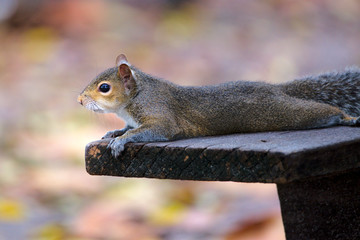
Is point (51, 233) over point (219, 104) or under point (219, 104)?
over

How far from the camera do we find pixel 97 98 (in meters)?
2.84

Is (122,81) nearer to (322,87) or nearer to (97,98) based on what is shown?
(97,98)

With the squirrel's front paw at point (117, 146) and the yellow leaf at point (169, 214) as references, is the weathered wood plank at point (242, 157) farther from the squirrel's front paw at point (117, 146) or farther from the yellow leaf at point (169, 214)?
the yellow leaf at point (169, 214)

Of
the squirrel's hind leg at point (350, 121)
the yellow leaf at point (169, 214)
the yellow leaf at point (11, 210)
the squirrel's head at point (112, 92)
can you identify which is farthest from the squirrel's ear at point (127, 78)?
the yellow leaf at point (11, 210)

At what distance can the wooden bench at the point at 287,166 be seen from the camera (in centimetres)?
200

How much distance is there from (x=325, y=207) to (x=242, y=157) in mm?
672

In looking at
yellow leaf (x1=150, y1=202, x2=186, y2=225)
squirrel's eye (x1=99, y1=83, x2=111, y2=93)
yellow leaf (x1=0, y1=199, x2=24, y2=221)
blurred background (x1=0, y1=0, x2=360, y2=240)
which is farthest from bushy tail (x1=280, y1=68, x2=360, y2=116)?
yellow leaf (x1=0, y1=199, x2=24, y2=221)

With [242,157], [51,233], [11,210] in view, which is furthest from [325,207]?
[11,210]

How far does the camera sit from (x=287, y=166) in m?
1.94

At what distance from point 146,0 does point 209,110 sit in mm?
7681

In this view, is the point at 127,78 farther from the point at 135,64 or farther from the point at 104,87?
the point at 135,64

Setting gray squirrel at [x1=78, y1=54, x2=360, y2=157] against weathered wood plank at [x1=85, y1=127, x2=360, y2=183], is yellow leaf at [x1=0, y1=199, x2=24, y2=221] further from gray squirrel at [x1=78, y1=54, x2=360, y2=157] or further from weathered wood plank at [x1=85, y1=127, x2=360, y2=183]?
weathered wood plank at [x1=85, y1=127, x2=360, y2=183]

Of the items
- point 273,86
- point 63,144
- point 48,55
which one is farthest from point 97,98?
point 48,55

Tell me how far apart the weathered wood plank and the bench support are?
0.26 meters
